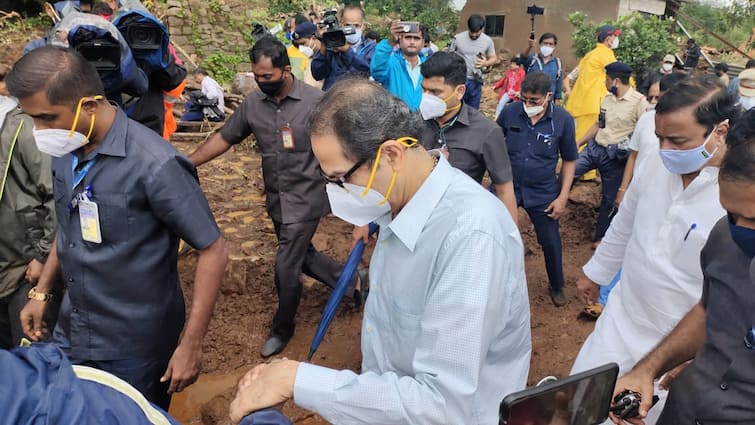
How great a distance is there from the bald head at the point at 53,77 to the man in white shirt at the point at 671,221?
2.44 m

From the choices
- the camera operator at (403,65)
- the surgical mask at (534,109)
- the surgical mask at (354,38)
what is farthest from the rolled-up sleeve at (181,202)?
the surgical mask at (354,38)

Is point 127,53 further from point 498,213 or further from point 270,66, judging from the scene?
point 498,213

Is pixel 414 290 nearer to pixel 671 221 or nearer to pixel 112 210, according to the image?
pixel 112 210

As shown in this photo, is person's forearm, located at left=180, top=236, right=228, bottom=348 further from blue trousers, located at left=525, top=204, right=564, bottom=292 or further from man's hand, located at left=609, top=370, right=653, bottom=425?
blue trousers, located at left=525, top=204, right=564, bottom=292

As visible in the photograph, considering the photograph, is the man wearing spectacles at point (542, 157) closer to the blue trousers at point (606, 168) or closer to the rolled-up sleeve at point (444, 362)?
the blue trousers at point (606, 168)

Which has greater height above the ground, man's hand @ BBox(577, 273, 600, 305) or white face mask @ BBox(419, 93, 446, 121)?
white face mask @ BBox(419, 93, 446, 121)

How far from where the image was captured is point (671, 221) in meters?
2.39

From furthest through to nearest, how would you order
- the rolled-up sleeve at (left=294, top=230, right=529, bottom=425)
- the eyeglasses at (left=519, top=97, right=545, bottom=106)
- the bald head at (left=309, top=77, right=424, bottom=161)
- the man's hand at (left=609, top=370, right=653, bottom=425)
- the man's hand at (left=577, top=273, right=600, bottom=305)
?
1. the eyeglasses at (left=519, top=97, right=545, bottom=106)
2. the man's hand at (left=577, top=273, right=600, bottom=305)
3. the man's hand at (left=609, top=370, right=653, bottom=425)
4. the bald head at (left=309, top=77, right=424, bottom=161)
5. the rolled-up sleeve at (left=294, top=230, right=529, bottom=425)

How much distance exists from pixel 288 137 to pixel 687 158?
2351 mm

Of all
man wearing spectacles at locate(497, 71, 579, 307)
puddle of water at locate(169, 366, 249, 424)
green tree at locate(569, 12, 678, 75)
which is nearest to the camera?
puddle of water at locate(169, 366, 249, 424)

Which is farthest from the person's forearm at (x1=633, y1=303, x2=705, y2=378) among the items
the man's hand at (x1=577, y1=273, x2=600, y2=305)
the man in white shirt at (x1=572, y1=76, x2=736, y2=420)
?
the man's hand at (x1=577, y1=273, x2=600, y2=305)

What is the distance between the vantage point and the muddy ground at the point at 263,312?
146 inches

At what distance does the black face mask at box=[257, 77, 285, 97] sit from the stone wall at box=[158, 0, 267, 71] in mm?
11311

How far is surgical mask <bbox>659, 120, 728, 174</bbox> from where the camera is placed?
7.62 feet
